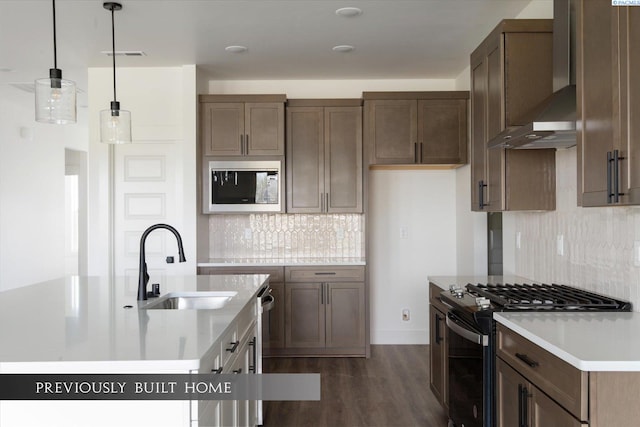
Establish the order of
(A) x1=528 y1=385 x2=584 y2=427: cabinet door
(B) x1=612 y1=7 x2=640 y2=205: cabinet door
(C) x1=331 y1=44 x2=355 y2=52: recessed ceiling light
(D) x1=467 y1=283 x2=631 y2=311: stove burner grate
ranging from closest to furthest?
(A) x1=528 y1=385 x2=584 y2=427: cabinet door, (B) x1=612 y1=7 x2=640 y2=205: cabinet door, (D) x1=467 y1=283 x2=631 y2=311: stove burner grate, (C) x1=331 y1=44 x2=355 y2=52: recessed ceiling light

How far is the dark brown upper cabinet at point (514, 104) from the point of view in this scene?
2.76 m

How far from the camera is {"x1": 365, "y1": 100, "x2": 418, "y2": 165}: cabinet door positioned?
4.70 m

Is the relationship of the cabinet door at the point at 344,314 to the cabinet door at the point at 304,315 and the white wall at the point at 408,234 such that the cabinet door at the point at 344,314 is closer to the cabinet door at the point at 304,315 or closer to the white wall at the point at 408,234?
the cabinet door at the point at 304,315

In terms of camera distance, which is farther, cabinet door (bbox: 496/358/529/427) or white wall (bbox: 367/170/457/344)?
white wall (bbox: 367/170/457/344)

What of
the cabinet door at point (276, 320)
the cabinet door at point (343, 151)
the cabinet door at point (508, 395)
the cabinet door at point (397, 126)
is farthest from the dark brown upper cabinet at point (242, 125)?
the cabinet door at point (508, 395)

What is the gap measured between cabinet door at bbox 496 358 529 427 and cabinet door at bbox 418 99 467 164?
2856mm

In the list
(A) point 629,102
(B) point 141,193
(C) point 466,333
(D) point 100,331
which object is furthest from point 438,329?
(B) point 141,193

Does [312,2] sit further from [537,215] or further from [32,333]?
[32,333]

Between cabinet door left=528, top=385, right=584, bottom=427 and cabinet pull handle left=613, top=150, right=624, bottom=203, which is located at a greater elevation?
cabinet pull handle left=613, top=150, right=624, bottom=203

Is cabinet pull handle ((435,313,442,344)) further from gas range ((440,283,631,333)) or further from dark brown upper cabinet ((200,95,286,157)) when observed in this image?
dark brown upper cabinet ((200,95,286,157))

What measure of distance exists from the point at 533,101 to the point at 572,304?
1211 millimetres

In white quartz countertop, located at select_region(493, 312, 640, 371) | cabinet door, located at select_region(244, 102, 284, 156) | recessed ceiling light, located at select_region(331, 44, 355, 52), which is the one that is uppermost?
recessed ceiling light, located at select_region(331, 44, 355, 52)

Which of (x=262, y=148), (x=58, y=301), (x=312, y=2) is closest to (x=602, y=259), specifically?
(x=312, y=2)

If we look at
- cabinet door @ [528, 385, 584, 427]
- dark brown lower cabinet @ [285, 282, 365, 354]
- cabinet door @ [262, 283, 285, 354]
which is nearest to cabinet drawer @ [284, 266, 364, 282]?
dark brown lower cabinet @ [285, 282, 365, 354]
